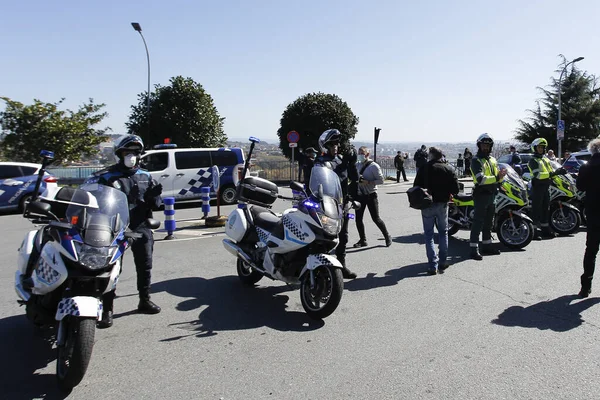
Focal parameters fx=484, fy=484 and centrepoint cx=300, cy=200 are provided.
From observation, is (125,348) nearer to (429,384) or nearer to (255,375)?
(255,375)

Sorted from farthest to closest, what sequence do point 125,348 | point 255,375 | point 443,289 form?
point 443,289, point 125,348, point 255,375

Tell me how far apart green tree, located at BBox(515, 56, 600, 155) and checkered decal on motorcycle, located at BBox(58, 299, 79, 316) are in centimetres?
3896

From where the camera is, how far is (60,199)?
3816mm

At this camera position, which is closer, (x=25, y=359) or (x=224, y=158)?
(x=25, y=359)

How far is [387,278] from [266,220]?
1971 millimetres

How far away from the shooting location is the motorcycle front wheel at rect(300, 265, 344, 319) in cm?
463

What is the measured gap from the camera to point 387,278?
652 cm

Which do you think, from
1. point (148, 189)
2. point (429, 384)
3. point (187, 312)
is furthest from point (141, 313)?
point (429, 384)

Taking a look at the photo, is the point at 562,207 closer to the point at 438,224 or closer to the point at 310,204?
the point at 438,224

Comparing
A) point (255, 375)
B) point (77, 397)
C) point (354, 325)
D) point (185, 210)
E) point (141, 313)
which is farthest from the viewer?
point (185, 210)

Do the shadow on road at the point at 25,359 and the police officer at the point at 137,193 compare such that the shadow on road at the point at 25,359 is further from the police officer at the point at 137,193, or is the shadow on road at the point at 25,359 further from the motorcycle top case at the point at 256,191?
the motorcycle top case at the point at 256,191

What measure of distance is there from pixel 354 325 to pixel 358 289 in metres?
1.27

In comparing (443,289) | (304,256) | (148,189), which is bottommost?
(443,289)

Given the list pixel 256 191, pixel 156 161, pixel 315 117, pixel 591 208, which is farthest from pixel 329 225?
pixel 315 117
